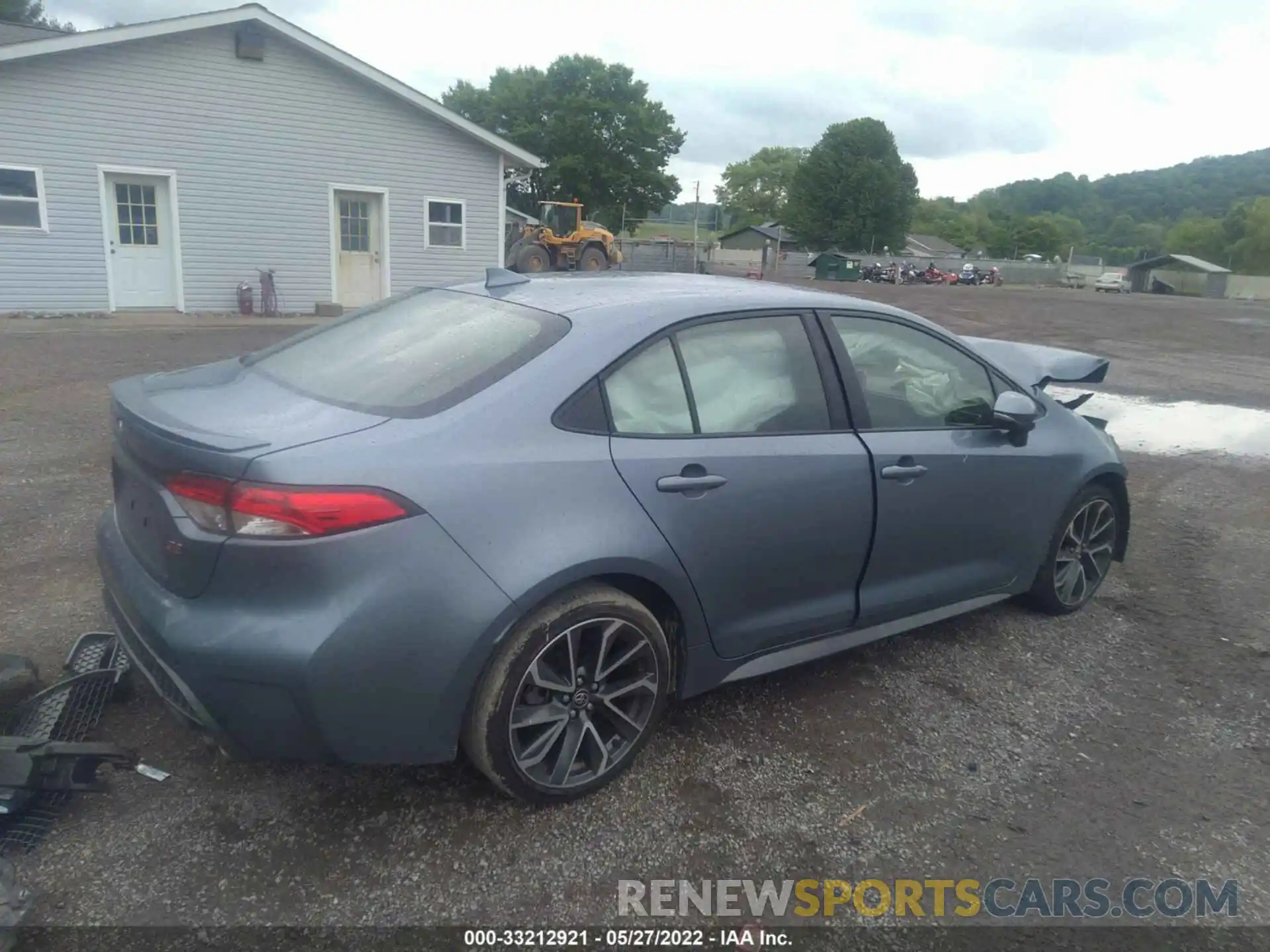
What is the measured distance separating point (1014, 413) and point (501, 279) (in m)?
2.11

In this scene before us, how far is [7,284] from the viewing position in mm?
14836

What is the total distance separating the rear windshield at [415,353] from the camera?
2809 millimetres

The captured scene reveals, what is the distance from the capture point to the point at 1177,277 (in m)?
71.9

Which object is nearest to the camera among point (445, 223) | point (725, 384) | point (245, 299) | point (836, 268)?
point (725, 384)

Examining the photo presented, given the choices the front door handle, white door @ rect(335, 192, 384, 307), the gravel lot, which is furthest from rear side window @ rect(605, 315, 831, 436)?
white door @ rect(335, 192, 384, 307)

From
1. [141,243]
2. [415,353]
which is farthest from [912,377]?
[141,243]

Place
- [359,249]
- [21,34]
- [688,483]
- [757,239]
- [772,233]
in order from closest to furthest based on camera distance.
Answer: [688,483]
[21,34]
[359,249]
[772,233]
[757,239]

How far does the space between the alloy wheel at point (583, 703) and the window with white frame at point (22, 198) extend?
52.1 ft

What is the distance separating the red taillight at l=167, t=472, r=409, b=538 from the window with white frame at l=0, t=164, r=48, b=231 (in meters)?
15.5

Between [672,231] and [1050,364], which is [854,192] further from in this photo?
[1050,364]

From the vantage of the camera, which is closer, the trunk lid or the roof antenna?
the trunk lid

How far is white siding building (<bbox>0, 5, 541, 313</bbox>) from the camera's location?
14750 mm

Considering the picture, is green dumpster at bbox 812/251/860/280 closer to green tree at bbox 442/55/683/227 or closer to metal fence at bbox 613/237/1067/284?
metal fence at bbox 613/237/1067/284

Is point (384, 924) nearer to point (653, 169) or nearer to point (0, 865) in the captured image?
point (0, 865)
